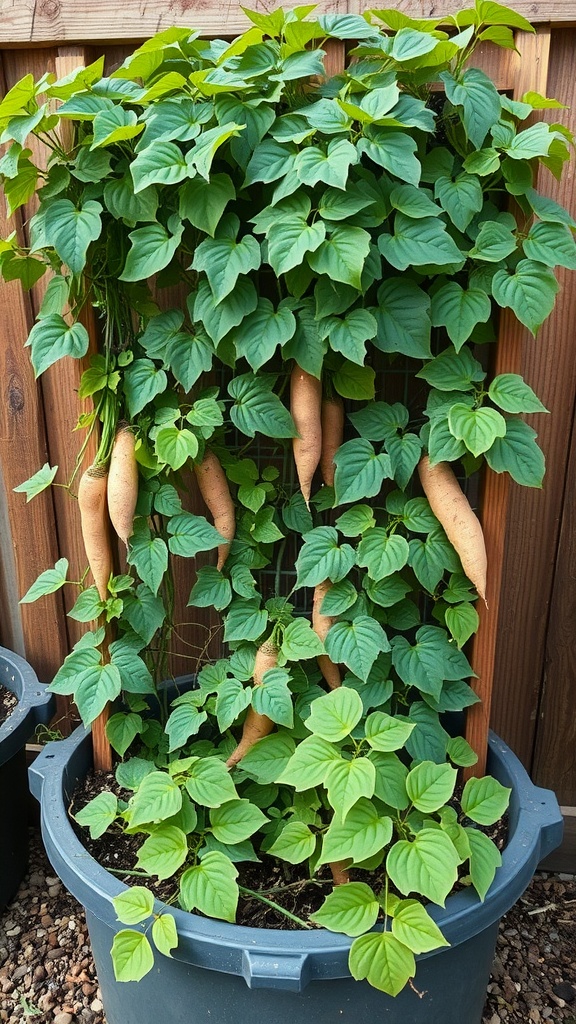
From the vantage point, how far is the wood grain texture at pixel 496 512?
47.9 inches

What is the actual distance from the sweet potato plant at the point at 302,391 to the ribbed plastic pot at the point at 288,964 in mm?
45

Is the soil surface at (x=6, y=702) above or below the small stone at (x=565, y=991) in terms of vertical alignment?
above

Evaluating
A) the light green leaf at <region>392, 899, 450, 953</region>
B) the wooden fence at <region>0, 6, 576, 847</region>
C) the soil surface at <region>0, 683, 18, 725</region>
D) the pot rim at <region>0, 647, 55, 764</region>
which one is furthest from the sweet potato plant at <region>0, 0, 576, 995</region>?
the soil surface at <region>0, 683, 18, 725</region>

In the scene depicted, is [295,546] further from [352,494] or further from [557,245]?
[557,245]

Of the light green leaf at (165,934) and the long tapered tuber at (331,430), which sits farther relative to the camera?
the long tapered tuber at (331,430)

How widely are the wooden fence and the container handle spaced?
0.55 meters

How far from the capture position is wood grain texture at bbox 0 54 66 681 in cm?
159

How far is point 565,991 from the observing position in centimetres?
151

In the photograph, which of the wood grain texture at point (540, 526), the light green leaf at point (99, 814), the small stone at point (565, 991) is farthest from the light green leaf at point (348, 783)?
the small stone at point (565, 991)

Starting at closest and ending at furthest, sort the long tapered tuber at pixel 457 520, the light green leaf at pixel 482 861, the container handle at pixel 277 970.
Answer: the container handle at pixel 277 970 → the light green leaf at pixel 482 861 → the long tapered tuber at pixel 457 520

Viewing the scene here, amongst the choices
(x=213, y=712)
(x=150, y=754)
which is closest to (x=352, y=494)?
(x=213, y=712)

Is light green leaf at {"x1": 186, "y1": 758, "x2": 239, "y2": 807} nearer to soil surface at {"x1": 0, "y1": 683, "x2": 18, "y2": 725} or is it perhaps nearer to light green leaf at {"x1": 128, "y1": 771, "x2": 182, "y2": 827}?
light green leaf at {"x1": 128, "y1": 771, "x2": 182, "y2": 827}

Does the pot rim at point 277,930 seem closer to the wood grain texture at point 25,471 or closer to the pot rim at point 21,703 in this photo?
the pot rim at point 21,703

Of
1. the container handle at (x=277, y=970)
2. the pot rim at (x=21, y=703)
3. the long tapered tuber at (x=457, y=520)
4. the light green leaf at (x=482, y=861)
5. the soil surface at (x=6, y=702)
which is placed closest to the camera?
the container handle at (x=277, y=970)
